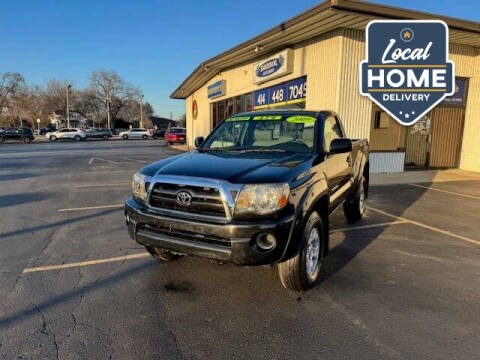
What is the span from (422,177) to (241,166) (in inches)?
418

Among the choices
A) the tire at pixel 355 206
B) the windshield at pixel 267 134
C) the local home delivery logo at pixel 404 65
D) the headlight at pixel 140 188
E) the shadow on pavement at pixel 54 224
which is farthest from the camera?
the local home delivery logo at pixel 404 65

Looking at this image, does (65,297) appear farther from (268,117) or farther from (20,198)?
(20,198)

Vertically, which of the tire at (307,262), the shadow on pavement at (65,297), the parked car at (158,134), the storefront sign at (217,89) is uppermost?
the storefront sign at (217,89)

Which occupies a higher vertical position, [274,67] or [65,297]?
[274,67]

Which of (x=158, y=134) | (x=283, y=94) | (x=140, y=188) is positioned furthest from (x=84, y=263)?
(x=158, y=134)

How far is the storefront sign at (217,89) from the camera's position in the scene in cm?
1995

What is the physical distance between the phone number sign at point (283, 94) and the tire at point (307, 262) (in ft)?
32.2

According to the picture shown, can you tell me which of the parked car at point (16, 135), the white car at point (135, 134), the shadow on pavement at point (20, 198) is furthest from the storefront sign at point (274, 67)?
the white car at point (135, 134)

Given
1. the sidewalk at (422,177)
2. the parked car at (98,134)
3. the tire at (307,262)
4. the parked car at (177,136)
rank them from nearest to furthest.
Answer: the tire at (307,262) → the sidewalk at (422,177) → the parked car at (177,136) → the parked car at (98,134)

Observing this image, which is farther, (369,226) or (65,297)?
(369,226)

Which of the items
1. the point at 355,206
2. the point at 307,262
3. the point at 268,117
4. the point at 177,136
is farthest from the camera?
the point at 177,136

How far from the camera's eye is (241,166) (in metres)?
3.36

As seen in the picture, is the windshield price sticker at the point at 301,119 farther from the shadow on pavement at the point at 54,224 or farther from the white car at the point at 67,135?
the white car at the point at 67,135

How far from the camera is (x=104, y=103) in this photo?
85.4 m
